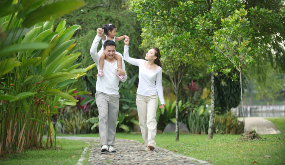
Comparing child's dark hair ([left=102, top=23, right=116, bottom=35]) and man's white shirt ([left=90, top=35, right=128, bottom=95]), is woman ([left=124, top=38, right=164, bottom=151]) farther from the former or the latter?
man's white shirt ([left=90, top=35, right=128, bottom=95])

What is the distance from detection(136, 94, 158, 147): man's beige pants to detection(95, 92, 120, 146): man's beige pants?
502mm

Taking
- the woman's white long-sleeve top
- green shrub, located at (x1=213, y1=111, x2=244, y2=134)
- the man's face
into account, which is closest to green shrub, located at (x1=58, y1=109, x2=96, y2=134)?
green shrub, located at (x1=213, y1=111, x2=244, y2=134)

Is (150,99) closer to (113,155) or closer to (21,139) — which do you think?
(113,155)

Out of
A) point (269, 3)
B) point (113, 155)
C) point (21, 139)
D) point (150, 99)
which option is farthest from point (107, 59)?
point (269, 3)

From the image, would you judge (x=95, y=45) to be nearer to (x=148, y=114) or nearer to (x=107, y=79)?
(x=107, y=79)

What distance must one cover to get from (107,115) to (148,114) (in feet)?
2.50

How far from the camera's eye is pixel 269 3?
10688mm

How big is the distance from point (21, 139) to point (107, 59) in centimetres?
203

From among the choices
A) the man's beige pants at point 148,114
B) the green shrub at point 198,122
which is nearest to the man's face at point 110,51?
the man's beige pants at point 148,114

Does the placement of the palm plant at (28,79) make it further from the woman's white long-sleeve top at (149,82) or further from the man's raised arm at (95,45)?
the woman's white long-sleeve top at (149,82)

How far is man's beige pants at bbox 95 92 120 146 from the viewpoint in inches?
200

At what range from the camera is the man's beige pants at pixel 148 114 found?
5.32m

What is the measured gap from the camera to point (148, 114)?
5.42 metres

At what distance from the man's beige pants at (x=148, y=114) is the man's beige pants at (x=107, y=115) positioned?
0.50 metres
